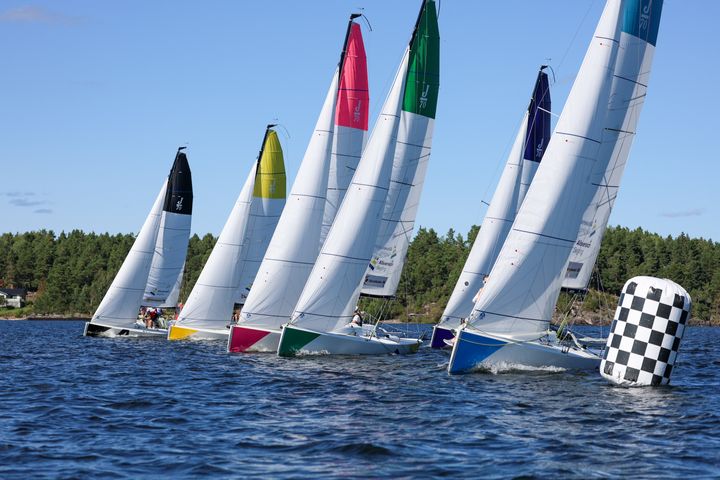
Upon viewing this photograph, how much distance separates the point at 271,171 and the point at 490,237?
1181 cm

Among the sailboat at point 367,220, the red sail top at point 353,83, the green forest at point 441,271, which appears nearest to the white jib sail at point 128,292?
the red sail top at point 353,83

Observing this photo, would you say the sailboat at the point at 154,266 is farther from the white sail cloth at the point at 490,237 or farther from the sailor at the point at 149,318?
the white sail cloth at the point at 490,237

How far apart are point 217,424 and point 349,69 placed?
22.1m

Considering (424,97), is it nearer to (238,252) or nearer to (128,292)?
(238,252)

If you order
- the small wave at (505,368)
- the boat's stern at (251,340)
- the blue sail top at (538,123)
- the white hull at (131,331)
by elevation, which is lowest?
the white hull at (131,331)

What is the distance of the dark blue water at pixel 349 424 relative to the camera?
1369 centimetres

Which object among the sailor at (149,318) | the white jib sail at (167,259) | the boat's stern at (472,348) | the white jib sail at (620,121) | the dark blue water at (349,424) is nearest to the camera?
the dark blue water at (349,424)

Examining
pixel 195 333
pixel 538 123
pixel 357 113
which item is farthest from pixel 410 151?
pixel 195 333

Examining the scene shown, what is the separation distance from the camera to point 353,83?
37094mm

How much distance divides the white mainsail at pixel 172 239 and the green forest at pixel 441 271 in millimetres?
62168

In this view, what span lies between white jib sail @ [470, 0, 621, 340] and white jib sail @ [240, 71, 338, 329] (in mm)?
10270

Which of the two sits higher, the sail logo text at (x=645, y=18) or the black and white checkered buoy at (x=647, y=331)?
the sail logo text at (x=645, y=18)

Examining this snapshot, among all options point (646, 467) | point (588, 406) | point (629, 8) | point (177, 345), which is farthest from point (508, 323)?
point (177, 345)

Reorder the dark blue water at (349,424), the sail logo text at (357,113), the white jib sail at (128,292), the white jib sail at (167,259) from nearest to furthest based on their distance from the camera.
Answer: the dark blue water at (349,424) < the sail logo text at (357,113) < the white jib sail at (128,292) < the white jib sail at (167,259)
